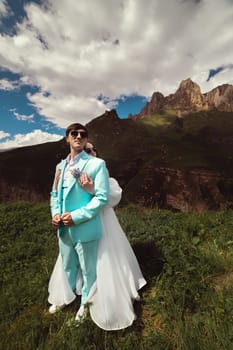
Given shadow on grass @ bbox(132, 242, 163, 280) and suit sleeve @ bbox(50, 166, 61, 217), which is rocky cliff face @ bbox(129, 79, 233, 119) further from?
suit sleeve @ bbox(50, 166, 61, 217)

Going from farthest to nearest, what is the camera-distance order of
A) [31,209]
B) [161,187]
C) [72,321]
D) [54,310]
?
[161,187]
[31,209]
[54,310]
[72,321]

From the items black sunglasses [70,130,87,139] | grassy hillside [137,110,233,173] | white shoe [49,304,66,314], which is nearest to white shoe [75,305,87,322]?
white shoe [49,304,66,314]

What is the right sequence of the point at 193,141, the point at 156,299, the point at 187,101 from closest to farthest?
the point at 156,299 → the point at 193,141 → the point at 187,101

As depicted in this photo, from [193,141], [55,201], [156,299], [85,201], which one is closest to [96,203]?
[85,201]

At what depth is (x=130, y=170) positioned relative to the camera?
49969mm

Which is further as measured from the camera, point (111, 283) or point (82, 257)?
point (82, 257)

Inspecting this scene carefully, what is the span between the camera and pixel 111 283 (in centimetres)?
278

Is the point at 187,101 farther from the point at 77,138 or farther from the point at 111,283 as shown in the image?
the point at 111,283

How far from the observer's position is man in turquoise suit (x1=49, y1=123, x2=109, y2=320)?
2.67 meters

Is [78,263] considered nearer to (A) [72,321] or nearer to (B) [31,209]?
(A) [72,321]

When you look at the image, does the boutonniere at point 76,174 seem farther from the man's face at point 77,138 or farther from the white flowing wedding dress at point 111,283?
the white flowing wedding dress at point 111,283

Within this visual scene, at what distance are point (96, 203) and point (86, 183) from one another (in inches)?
10.7

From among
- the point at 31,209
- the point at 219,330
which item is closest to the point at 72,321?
the point at 219,330

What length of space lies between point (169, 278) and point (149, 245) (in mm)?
1208
